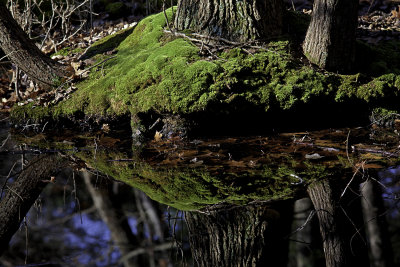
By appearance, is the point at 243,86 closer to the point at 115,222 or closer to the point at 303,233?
the point at 303,233

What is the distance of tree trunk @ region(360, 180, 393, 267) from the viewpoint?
2.92 meters

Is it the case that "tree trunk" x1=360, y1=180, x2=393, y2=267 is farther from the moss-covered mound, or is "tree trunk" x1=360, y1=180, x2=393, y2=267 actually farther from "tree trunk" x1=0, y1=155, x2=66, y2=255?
"tree trunk" x1=0, y1=155, x2=66, y2=255

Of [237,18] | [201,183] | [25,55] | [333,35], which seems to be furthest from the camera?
[25,55]

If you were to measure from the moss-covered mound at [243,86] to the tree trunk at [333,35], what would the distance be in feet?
0.66

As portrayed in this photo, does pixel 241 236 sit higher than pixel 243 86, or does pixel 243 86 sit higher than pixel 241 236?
pixel 243 86

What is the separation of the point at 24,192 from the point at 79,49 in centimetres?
373

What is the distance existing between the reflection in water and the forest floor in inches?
79.7

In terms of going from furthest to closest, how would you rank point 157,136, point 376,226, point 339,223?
point 157,136, point 376,226, point 339,223

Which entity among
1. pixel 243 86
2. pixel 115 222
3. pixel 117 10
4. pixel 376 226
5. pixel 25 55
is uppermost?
pixel 117 10

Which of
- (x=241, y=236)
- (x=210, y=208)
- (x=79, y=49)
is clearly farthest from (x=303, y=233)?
(x=79, y=49)

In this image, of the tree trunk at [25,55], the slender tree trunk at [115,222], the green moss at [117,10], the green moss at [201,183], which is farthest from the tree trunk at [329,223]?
the green moss at [117,10]

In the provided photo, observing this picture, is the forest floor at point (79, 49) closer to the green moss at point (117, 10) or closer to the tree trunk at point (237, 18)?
the green moss at point (117, 10)

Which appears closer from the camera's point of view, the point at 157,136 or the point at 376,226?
the point at 376,226

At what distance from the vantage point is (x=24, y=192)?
3803 mm
